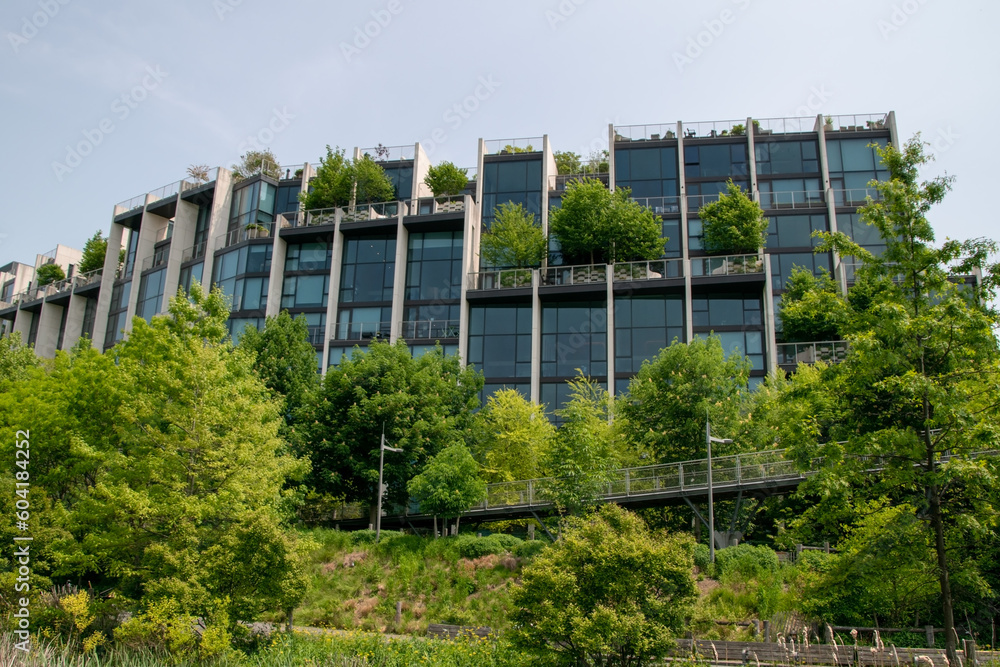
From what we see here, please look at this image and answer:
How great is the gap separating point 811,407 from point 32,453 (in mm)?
21181

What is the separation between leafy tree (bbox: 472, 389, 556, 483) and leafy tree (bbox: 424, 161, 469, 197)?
56.5ft

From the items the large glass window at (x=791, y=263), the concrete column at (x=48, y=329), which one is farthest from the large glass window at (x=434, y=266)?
the concrete column at (x=48, y=329)

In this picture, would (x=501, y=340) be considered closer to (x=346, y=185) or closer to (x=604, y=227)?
(x=604, y=227)

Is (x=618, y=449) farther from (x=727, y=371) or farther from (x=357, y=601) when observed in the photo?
(x=357, y=601)

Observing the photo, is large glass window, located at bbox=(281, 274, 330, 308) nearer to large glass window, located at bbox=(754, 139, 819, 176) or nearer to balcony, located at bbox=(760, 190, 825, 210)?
balcony, located at bbox=(760, 190, 825, 210)

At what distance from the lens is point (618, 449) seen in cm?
3300

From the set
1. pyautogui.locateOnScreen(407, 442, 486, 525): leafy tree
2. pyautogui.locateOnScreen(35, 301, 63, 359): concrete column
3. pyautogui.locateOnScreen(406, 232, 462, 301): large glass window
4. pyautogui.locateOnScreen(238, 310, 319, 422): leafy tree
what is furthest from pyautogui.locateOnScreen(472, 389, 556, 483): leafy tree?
pyautogui.locateOnScreen(35, 301, 63, 359): concrete column

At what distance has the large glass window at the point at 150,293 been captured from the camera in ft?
171

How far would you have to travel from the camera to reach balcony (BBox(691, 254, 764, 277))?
4197 cm

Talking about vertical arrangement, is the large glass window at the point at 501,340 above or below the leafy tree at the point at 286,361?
above

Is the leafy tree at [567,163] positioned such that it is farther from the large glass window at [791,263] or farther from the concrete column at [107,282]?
the concrete column at [107,282]

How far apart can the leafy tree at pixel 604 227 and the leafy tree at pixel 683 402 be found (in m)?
13.1

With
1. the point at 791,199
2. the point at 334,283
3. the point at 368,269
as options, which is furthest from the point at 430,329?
the point at 791,199

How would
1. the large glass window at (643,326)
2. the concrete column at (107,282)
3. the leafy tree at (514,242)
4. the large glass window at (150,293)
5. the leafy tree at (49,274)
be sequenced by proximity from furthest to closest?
the leafy tree at (49,274) → the concrete column at (107,282) → the large glass window at (150,293) → the leafy tree at (514,242) → the large glass window at (643,326)
